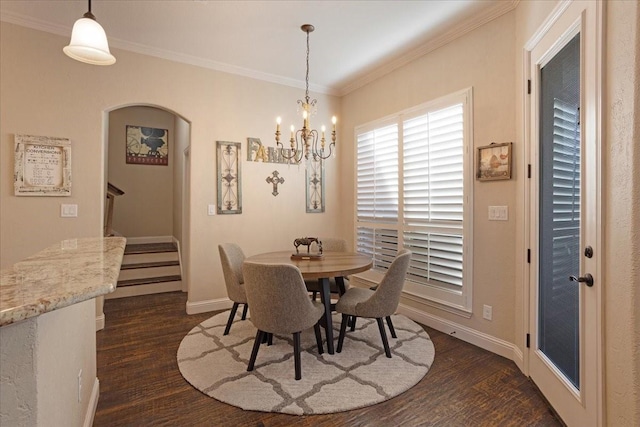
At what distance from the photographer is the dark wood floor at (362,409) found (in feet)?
6.21

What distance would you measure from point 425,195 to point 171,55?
10.5ft

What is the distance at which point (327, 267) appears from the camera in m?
2.62

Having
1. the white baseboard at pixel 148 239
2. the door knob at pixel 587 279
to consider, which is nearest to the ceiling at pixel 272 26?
the door knob at pixel 587 279

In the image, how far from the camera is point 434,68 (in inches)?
130

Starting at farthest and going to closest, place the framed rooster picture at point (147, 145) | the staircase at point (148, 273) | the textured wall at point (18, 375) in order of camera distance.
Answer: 1. the framed rooster picture at point (147, 145)
2. the staircase at point (148, 273)
3. the textured wall at point (18, 375)

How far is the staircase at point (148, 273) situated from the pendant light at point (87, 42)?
3.49m

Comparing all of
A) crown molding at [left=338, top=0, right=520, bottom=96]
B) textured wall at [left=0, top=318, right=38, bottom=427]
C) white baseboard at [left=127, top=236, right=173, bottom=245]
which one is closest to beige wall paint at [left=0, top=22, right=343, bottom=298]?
crown molding at [left=338, top=0, right=520, bottom=96]

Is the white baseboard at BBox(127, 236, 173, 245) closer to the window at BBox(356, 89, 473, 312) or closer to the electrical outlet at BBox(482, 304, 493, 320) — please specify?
the window at BBox(356, 89, 473, 312)

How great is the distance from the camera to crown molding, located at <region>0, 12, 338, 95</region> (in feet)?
9.48

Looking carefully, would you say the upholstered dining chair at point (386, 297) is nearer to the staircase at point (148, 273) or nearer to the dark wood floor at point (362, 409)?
the dark wood floor at point (362, 409)

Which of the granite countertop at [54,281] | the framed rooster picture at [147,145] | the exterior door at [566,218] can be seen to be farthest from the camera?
the framed rooster picture at [147,145]

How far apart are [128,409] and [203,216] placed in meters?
2.17

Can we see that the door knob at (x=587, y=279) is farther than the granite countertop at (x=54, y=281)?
Yes

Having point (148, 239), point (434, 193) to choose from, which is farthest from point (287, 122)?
point (148, 239)
